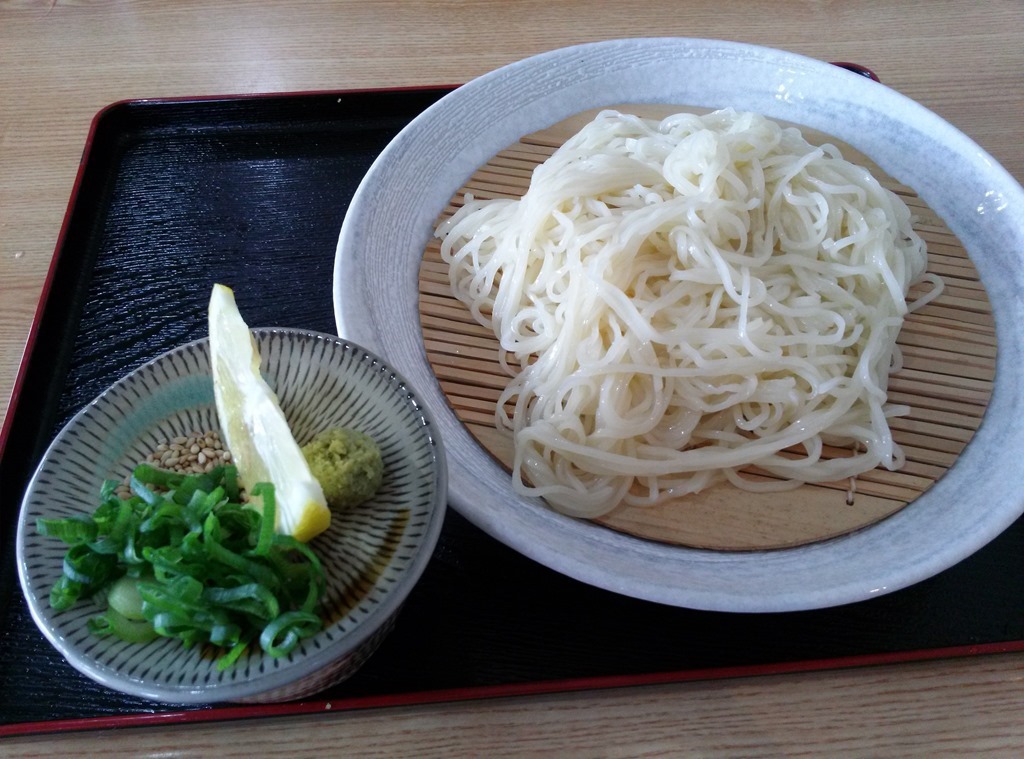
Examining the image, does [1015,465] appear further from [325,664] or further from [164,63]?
[164,63]

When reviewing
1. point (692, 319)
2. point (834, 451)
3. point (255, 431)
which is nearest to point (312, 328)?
point (255, 431)

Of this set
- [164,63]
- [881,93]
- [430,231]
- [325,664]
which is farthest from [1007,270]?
[164,63]

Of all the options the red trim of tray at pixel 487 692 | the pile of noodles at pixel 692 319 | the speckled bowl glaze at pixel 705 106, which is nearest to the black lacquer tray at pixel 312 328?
Answer: the red trim of tray at pixel 487 692

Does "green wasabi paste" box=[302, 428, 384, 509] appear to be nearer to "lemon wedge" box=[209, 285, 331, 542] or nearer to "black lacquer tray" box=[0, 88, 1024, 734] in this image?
"lemon wedge" box=[209, 285, 331, 542]

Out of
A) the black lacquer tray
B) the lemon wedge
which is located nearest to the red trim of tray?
the black lacquer tray

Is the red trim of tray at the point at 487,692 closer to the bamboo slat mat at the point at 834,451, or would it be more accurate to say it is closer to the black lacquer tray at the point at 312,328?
the black lacquer tray at the point at 312,328

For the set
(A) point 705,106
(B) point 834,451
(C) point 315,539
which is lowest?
(B) point 834,451

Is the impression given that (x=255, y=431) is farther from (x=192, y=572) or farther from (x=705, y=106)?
(x=705, y=106)

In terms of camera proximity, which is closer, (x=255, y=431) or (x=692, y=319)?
(x=255, y=431)
